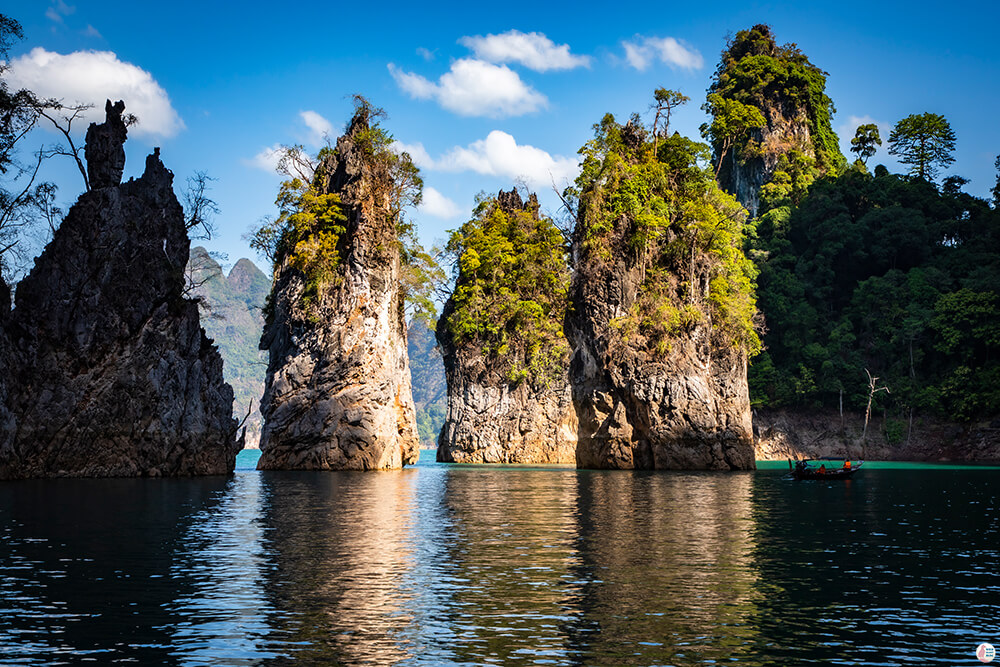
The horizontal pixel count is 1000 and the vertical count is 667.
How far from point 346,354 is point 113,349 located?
1557 centimetres

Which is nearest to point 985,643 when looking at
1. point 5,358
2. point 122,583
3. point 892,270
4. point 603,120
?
point 122,583

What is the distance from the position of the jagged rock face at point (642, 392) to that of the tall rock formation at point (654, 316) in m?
0.08

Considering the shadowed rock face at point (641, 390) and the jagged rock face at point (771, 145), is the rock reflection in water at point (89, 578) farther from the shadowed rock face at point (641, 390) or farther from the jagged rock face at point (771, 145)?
the jagged rock face at point (771, 145)

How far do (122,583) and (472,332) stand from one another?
78.4 m

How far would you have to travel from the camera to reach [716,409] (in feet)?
213

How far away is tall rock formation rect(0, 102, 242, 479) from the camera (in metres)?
50.1

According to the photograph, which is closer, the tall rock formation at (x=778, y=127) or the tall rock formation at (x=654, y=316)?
the tall rock formation at (x=654, y=316)

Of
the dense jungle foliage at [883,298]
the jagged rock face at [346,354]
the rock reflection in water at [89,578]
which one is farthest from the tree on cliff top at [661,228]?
the rock reflection in water at [89,578]

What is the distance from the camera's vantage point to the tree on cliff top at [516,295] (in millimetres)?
93188

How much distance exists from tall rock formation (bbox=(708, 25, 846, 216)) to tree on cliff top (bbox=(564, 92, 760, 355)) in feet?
156

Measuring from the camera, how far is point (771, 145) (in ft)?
380

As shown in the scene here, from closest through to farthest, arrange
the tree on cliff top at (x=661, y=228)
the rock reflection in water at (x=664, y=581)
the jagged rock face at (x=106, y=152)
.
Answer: the rock reflection in water at (x=664, y=581), the jagged rock face at (x=106, y=152), the tree on cliff top at (x=661, y=228)

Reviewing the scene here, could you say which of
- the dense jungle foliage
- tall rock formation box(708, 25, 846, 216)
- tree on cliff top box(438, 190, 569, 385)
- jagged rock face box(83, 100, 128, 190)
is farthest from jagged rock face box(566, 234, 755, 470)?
tall rock formation box(708, 25, 846, 216)

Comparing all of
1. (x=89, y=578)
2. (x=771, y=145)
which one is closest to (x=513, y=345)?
(x=771, y=145)
